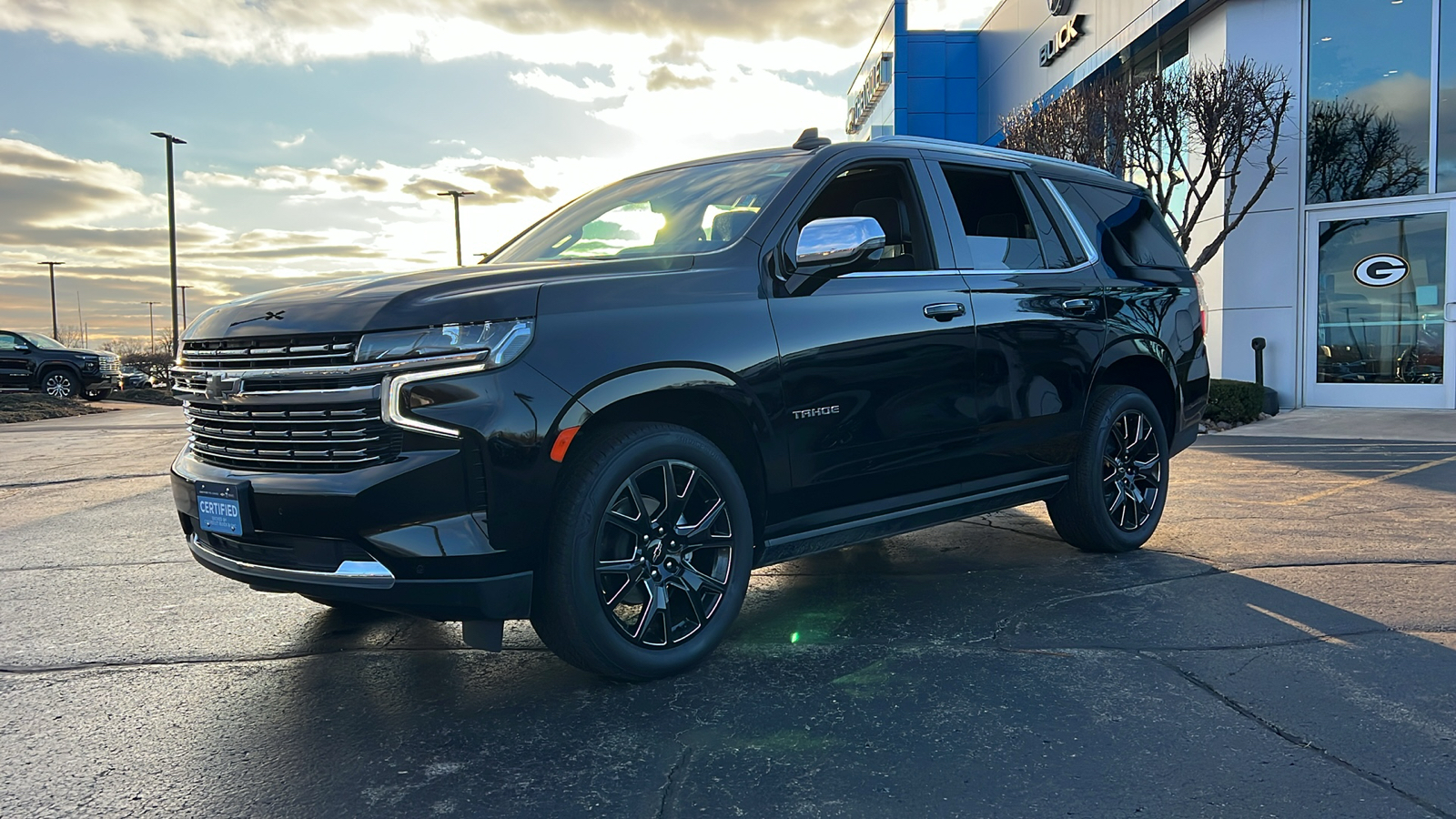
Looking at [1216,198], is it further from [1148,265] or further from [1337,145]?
[1148,265]

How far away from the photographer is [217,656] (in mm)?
3951

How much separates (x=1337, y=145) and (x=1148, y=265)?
A: 39.6ft

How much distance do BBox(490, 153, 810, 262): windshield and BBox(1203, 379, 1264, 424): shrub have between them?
1130cm

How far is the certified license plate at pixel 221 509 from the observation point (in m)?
3.23

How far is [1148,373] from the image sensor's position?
5.67 m

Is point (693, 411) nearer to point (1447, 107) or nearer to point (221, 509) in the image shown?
point (221, 509)

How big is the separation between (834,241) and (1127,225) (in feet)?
8.59

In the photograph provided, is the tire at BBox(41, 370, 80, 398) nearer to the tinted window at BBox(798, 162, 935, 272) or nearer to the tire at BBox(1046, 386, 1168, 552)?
the tinted window at BBox(798, 162, 935, 272)

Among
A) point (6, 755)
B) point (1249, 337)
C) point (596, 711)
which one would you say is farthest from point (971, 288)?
point (1249, 337)

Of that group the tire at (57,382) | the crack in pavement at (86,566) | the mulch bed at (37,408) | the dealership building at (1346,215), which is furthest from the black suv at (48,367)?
the dealership building at (1346,215)

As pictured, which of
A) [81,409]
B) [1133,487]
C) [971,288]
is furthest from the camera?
[81,409]

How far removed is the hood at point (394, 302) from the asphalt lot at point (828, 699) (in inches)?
48.7

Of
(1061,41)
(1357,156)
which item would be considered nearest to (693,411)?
(1357,156)

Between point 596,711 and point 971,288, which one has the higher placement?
point 971,288
